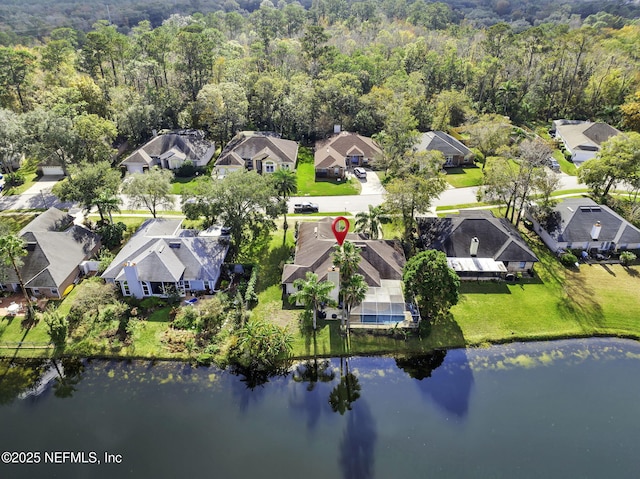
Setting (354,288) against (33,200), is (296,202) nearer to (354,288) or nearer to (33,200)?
(354,288)

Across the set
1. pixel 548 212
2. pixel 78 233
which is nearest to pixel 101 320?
pixel 78 233

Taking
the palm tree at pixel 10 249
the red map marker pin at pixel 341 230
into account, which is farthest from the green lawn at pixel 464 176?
the palm tree at pixel 10 249

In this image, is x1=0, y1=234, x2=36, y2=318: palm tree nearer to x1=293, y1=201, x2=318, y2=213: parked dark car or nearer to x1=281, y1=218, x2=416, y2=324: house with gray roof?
x1=281, y1=218, x2=416, y2=324: house with gray roof

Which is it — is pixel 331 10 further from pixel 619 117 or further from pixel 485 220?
pixel 485 220

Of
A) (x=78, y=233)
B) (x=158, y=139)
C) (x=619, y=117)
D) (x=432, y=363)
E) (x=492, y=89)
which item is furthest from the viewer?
(x=492, y=89)

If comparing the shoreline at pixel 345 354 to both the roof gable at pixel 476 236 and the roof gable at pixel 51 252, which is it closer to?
the roof gable at pixel 51 252
